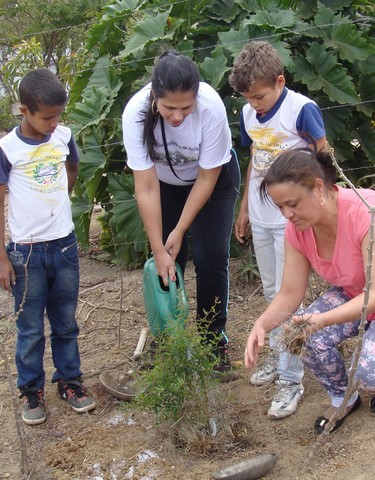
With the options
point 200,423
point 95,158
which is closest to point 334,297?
point 200,423

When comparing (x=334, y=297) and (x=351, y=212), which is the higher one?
(x=351, y=212)

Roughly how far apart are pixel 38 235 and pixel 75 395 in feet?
2.58

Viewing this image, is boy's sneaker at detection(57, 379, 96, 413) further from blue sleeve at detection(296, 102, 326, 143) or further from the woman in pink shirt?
blue sleeve at detection(296, 102, 326, 143)

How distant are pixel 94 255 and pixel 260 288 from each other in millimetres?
1562

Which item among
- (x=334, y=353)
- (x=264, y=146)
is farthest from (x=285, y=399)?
(x=264, y=146)

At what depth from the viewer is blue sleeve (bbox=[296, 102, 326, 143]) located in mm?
2863

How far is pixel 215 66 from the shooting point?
431 cm

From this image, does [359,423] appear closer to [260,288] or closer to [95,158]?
[260,288]

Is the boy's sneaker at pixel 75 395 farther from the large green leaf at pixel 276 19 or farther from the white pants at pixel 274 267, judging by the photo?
the large green leaf at pixel 276 19

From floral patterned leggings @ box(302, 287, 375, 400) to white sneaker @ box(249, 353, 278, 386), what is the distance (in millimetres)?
496

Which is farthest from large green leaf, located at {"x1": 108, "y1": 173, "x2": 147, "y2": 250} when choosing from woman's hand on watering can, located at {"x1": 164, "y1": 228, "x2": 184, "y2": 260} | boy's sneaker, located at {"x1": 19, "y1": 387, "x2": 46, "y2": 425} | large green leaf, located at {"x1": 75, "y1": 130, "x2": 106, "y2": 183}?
boy's sneaker, located at {"x1": 19, "y1": 387, "x2": 46, "y2": 425}

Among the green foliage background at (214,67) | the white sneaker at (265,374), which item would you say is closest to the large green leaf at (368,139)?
the green foliage background at (214,67)

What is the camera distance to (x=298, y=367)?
3018 millimetres

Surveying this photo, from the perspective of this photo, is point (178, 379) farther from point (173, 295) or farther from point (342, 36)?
point (342, 36)
